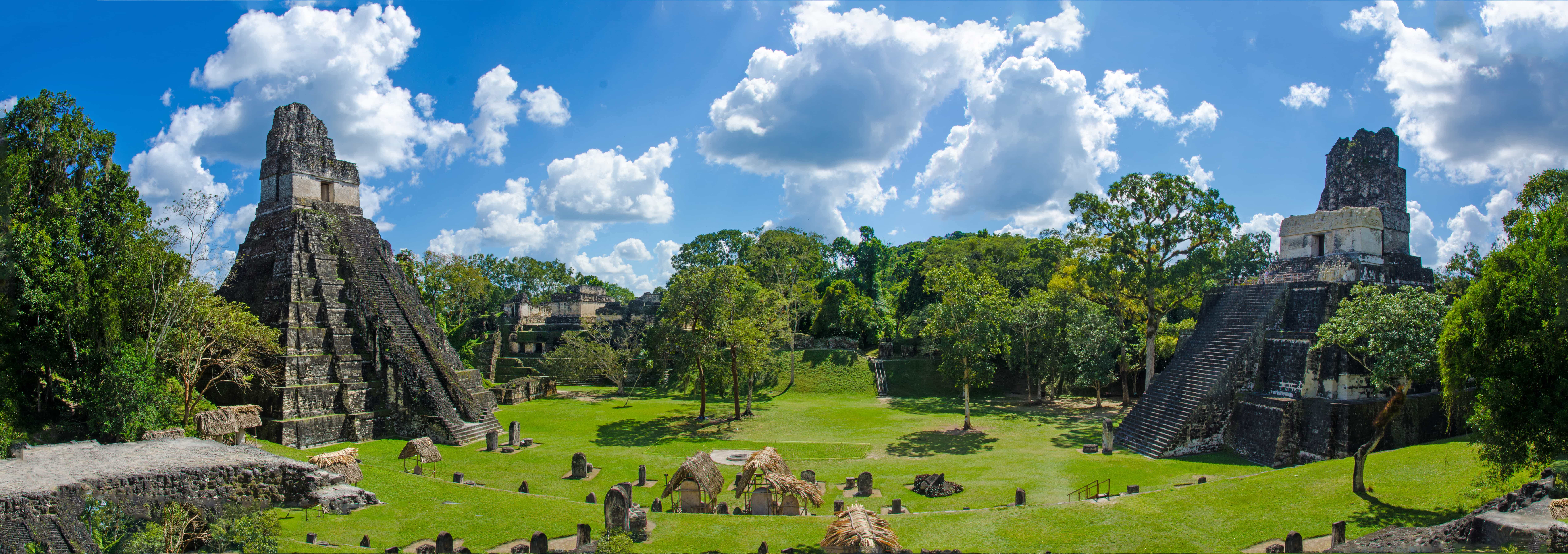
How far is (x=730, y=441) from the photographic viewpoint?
941 inches

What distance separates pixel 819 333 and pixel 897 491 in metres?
27.5

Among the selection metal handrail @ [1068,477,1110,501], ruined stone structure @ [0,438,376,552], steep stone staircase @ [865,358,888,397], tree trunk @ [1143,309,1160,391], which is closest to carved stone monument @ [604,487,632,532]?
ruined stone structure @ [0,438,376,552]

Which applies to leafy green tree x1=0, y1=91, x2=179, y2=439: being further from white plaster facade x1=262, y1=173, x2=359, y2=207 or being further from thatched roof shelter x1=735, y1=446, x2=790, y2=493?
thatched roof shelter x1=735, y1=446, x2=790, y2=493

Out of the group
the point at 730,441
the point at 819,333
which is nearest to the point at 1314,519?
the point at 730,441

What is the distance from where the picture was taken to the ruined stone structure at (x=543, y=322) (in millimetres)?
43156

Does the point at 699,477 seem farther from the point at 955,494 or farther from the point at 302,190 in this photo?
the point at 302,190

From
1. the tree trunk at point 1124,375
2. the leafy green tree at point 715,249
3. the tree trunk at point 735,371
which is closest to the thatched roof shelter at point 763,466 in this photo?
the tree trunk at point 735,371

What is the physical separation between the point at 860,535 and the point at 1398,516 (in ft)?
32.6

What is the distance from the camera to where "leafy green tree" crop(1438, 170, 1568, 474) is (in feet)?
36.3

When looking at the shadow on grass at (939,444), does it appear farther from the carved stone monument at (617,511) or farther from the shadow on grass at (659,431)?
the carved stone monument at (617,511)

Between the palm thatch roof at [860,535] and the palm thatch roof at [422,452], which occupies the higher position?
the palm thatch roof at [860,535]

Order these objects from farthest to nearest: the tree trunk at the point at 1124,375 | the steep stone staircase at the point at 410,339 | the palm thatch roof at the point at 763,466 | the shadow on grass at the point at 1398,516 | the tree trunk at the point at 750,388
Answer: the tree trunk at the point at 1124,375 < the tree trunk at the point at 750,388 < the steep stone staircase at the point at 410,339 < the palm thatch roof at the point at 763,466 < the shadow on grass at the point at 1398,516

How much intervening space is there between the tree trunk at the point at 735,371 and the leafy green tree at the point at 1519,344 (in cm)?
2043

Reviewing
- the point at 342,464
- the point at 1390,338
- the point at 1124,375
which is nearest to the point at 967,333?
the point at 1124,375
